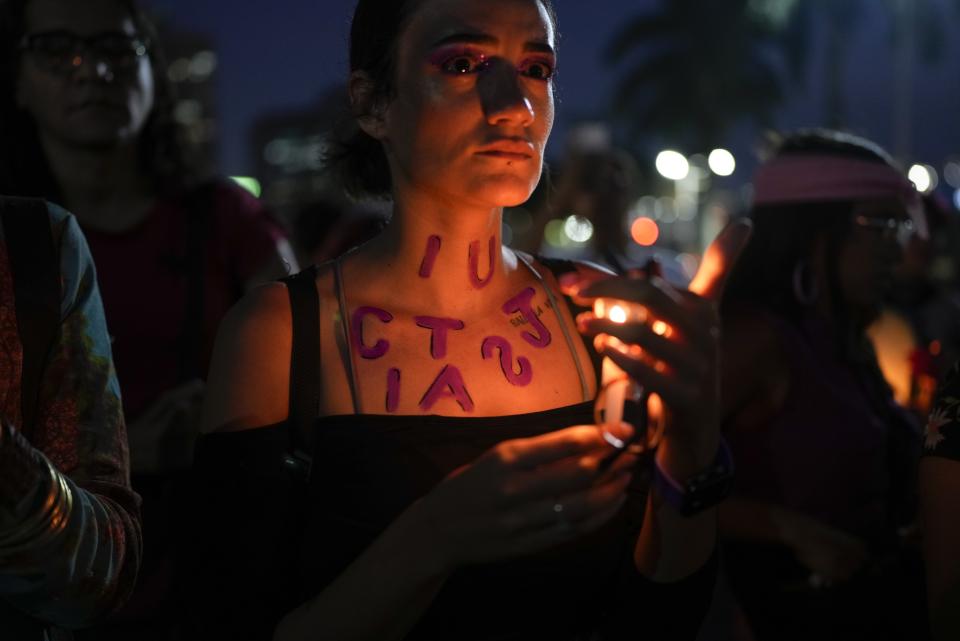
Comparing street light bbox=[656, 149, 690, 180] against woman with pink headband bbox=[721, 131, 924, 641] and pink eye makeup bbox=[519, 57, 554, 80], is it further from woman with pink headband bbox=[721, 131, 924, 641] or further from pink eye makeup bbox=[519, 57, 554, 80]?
pink eye makeup bbox=[519, 57, 554, 80]

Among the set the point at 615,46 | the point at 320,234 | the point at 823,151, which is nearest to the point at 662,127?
the point at 615,46

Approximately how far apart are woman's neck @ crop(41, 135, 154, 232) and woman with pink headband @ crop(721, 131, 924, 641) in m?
2.20

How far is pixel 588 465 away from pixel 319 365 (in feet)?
2.38

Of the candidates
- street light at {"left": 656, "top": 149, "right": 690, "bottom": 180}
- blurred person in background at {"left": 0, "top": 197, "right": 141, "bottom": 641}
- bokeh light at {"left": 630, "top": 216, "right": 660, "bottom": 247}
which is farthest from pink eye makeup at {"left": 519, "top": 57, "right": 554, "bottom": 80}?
bokeh light at {"left": 630, "top": 216, "right": 660, "bottom": 247}

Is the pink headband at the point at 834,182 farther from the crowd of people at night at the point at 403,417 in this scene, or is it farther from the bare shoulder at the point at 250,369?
the bare shoulder at the point at 250,369

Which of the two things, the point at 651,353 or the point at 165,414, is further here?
the point at 165,414

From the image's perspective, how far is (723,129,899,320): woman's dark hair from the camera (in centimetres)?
408

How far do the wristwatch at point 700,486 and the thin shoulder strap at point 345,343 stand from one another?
65 cm

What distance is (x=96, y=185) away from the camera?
3633mm

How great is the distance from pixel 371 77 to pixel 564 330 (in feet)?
2.44

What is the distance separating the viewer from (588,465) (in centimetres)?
171

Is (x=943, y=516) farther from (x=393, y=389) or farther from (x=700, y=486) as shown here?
(x=393, y=389)

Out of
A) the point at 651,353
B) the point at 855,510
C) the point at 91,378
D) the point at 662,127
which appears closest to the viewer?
the point at 651,353

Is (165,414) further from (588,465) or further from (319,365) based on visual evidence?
(588,465)
